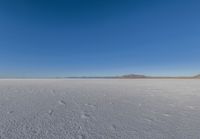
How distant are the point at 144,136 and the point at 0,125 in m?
2.76

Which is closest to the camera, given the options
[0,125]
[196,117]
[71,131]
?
[71,131]

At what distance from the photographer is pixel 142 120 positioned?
2.62 meters

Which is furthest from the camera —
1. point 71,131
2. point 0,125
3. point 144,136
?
point 0,125

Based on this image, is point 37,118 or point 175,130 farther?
point 37,118

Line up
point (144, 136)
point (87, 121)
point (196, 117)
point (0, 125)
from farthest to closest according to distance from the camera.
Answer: point (196, 117)
point (87, 121)
point (0, 125)
point (144, 136)

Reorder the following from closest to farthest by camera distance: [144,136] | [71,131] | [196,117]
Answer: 1. [144,136]
2. [71,131]
3. [196,117]

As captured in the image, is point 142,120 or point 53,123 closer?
point 53,123

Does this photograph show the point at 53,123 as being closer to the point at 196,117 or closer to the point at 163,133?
the point at 163,133

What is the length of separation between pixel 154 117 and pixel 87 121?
162 cm

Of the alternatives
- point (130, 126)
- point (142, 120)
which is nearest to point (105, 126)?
point (130, 126)

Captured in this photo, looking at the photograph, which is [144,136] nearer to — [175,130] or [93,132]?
[175,130]

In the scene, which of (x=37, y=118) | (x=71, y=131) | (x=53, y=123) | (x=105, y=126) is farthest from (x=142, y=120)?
(x=37, y=118)

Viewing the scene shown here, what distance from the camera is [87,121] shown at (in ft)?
8.40

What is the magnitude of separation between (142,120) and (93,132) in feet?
4.01
